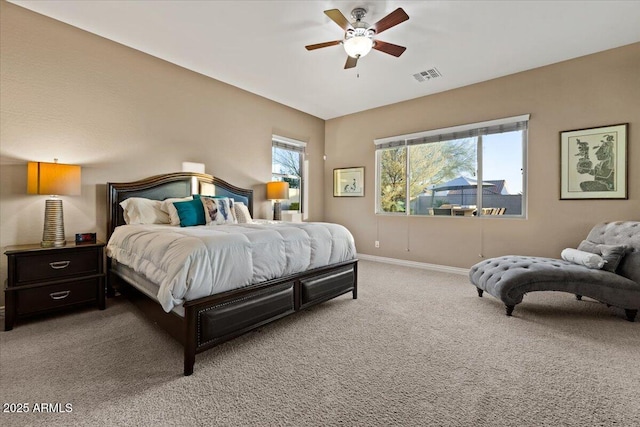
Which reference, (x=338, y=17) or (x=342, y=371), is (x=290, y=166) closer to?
(x=338, y=17)

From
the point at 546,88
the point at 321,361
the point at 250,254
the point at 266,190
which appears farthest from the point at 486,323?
the point at 266,190

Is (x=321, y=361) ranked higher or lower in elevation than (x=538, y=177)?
lower

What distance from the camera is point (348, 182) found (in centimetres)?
599

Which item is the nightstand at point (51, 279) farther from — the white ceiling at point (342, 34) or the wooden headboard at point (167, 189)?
the white ceiling at point (342, 34)

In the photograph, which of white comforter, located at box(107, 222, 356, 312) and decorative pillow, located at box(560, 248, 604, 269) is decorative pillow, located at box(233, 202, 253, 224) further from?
decorative pillow, located at box(560, 248, 604, 269)

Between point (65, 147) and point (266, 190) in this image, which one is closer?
point (65, 147)

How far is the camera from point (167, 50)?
350 cm

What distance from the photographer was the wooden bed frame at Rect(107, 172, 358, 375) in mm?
1828

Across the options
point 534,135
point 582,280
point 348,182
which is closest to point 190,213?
point 348,182

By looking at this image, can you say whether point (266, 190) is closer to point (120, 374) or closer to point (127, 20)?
point (127, 20)

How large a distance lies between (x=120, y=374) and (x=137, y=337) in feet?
1.76

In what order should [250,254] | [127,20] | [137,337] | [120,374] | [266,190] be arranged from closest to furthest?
[120,374] → [250,254] → [137,337] → [127,20] → [266,190]

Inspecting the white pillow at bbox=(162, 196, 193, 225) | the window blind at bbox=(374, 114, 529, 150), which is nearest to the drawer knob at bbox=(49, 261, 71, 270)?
the white pillow at bbox=(162, 196, 193, 225)

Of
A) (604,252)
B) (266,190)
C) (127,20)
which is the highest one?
(127,20)
